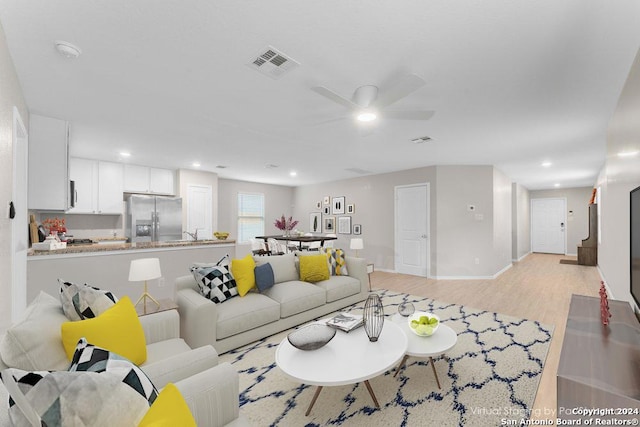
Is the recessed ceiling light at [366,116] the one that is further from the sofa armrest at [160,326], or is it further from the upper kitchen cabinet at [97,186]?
the upper kitchen cabinet at [97,186]

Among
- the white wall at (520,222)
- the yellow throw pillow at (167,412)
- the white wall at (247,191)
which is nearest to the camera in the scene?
the yellow throw pillow at (167,412)

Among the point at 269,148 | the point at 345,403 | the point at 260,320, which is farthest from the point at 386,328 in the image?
the point at 269,148

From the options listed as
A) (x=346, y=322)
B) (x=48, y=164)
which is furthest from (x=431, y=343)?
(x=48, y=164)

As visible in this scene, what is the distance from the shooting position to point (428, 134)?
3.77 m

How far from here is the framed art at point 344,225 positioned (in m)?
7.57

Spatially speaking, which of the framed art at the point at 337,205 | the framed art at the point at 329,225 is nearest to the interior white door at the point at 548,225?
the framed art at the point at 337,205

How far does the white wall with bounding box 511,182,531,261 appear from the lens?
7883mm

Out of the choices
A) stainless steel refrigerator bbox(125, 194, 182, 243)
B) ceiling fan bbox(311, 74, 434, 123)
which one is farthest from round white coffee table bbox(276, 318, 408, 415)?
stainless steel refrigerator bbox(125, 194, 182, 243)

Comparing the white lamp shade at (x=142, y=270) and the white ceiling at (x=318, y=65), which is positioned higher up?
the white ceiling at (x=318, y=65)

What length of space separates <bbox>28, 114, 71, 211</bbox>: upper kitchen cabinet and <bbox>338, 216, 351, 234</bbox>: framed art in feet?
18.9

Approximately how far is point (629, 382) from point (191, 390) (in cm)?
201

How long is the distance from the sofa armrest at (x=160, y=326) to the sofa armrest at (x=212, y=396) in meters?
0.94

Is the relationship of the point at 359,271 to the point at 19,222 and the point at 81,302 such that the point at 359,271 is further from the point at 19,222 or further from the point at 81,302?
the point at 19,222

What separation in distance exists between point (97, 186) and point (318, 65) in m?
5.36
